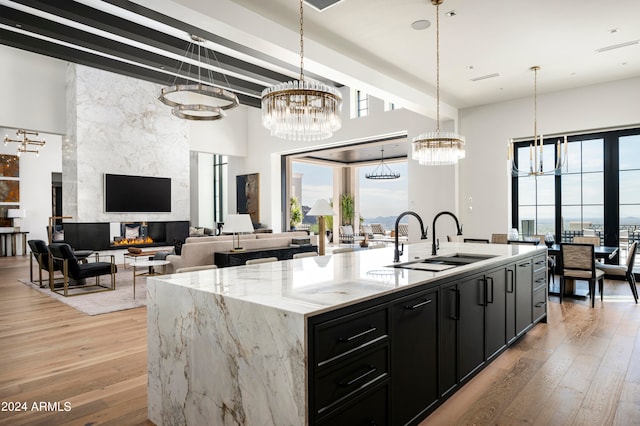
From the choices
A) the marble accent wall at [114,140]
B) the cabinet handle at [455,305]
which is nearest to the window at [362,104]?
the marble accent wall at [114,140]

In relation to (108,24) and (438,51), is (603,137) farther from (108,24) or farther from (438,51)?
(108,24)

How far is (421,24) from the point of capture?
4.99 meters

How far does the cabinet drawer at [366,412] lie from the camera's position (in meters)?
1.71

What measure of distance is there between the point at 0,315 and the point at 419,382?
17.6 feet

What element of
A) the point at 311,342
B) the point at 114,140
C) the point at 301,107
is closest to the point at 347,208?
the point at 114,140

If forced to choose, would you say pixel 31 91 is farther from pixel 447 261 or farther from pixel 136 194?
pixel 447 261

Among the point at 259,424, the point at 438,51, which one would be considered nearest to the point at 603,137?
the point at 438,51

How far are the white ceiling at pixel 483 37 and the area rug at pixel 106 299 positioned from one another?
156 inches

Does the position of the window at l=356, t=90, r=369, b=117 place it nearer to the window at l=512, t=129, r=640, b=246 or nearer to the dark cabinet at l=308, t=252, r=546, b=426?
the window at l=512, t=129, r=640, b=246

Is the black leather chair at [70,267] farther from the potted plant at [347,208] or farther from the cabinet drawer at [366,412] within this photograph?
the potted plant at [347,208]

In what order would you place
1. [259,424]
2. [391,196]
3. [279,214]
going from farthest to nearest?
[391,196], [279,214], [259,424]

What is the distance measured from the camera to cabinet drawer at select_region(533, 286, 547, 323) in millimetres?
4180

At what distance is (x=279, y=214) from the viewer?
13023 millimetres

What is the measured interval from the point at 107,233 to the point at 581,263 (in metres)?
10.1
